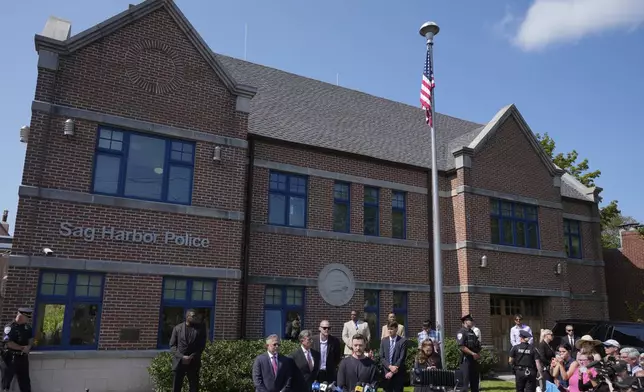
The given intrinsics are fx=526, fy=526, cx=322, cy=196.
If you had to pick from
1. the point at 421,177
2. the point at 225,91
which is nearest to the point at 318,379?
the point at 225,91

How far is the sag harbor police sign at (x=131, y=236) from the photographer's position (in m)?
11.7

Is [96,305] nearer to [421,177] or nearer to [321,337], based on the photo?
[321,337]

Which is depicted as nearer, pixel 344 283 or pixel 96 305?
pixel 96 305

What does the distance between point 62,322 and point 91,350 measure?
0.87 meters

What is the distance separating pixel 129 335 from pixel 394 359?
6.18 metres

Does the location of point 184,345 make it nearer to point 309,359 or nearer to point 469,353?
point 309,359

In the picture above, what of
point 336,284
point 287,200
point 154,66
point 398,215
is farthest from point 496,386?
point 154,66

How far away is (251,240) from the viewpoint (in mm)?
14484

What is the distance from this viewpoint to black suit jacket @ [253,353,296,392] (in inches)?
264

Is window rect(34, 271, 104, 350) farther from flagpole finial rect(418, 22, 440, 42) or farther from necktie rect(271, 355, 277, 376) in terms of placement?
flagpole finial rect(418, 22, 440, 42)

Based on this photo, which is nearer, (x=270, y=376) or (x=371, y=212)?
(x=270, y=376)

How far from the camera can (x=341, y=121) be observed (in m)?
19.1

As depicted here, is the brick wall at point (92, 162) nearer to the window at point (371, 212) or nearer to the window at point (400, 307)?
the window at point (371, 212)

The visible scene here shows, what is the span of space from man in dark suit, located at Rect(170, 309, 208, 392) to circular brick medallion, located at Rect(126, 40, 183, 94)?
618 cm
